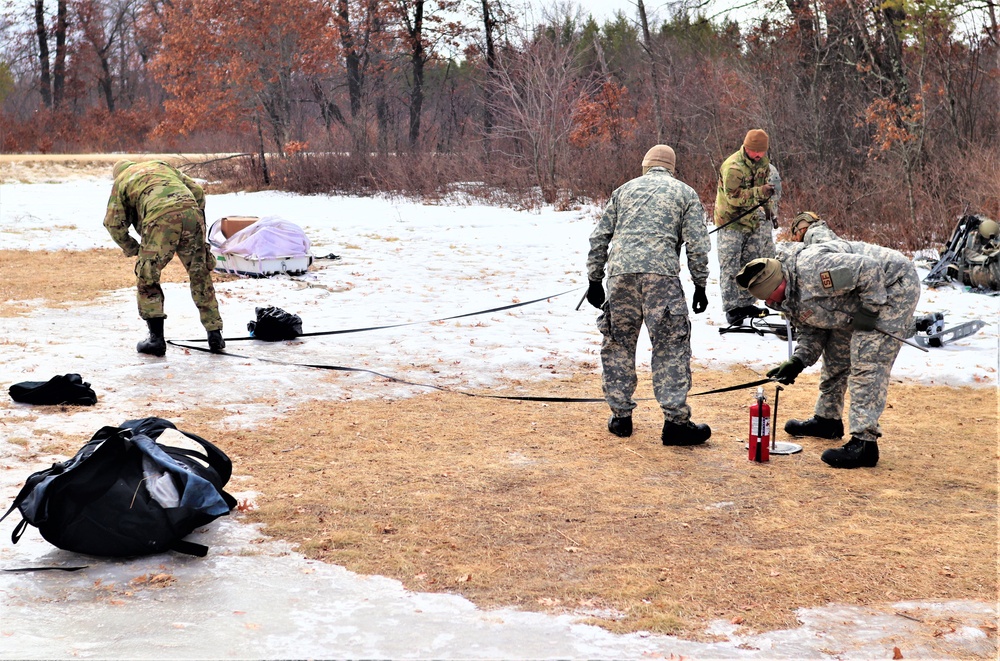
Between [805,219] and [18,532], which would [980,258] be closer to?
[805,219]

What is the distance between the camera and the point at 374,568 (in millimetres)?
4238

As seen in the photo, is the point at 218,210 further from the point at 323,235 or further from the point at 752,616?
the point at 752,616

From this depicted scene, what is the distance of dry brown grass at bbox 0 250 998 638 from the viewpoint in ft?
A: 13.3

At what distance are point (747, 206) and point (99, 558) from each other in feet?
23.8

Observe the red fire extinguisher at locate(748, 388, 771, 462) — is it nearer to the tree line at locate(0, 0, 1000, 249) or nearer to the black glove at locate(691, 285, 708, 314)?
the black glove at locate(691, 285, 708, 314)

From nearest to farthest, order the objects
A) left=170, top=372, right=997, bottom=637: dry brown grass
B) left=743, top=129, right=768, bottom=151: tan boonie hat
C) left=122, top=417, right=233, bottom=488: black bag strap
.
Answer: left=170, top=372, right=997, bottom=637: dry brown grass
left=122, top=417, right=233, bottom=488: black bag strap
left=743, top=129, right=768, bottom=151: tan boonie hat

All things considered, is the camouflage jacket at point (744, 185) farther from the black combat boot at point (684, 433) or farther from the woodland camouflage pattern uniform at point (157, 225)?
the woodland camouflage pattern uniform at point (157, 225)

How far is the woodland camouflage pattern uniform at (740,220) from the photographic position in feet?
32.0

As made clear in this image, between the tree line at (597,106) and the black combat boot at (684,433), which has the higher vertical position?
the tree line at (597,106)

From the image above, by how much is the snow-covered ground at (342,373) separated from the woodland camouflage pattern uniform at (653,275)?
1844 mm

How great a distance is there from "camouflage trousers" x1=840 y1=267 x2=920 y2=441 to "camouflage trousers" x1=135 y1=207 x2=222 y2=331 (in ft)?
17.7

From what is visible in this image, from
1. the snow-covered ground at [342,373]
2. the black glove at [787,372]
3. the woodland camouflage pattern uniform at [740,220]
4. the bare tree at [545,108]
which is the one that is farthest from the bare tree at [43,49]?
the black glove at [787,372]

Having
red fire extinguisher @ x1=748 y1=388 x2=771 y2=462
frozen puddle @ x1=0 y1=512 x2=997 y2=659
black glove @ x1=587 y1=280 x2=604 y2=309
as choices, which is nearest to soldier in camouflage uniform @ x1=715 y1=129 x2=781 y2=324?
black glove @ x1=587 y1=280 x2=604 y2=309

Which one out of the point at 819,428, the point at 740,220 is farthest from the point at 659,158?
the point at 740,220
